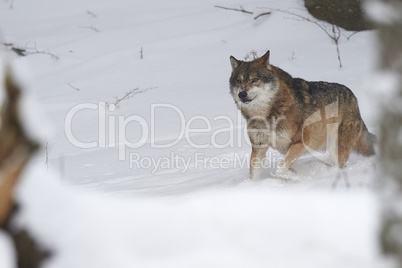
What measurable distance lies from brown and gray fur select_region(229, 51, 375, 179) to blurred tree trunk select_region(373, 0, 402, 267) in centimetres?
422

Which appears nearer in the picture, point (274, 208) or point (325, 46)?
point (274, 208)

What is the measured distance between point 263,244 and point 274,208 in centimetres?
20

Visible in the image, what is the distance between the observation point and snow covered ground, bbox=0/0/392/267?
2424 millimetres

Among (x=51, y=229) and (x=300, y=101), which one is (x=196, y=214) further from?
(x=300, y=101)

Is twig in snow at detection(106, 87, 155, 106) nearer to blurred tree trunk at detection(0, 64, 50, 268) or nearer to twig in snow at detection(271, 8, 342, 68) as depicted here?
twig in snow at detection(271, 8, 342, 68)

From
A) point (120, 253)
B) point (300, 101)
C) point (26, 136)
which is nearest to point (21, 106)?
point (26, 136)

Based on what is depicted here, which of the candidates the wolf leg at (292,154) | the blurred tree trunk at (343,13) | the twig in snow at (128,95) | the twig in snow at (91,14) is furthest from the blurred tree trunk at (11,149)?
the twig in snow at (91,14)

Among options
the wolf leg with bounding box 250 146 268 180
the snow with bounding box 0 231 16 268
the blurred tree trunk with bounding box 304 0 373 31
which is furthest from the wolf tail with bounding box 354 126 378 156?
the snow with bounding box 0 231 16 268

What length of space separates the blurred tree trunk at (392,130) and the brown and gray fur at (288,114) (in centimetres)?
422

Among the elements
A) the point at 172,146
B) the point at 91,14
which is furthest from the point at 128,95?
the point at 91,14

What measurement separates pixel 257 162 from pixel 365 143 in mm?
1200

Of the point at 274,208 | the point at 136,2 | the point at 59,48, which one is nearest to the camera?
the point at 274,208

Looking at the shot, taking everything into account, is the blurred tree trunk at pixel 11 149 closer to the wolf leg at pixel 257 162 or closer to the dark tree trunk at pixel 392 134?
the dark tree trunk at pixel 392 134

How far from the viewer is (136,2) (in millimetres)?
14844
